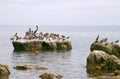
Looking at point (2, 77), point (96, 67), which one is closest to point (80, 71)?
point (96, 67)

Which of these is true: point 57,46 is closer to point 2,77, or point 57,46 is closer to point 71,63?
point 71,63

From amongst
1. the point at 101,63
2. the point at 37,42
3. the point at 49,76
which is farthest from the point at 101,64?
the point at 37,42

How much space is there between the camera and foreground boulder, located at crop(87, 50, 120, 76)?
56281 millimetres

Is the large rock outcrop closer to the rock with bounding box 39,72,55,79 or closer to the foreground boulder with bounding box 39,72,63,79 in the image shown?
the rock with bounding box 39,72,55,79

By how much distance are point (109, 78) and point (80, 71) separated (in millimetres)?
13696

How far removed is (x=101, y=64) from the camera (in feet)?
195

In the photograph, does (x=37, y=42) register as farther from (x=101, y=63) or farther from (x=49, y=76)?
(x=49, y=76)

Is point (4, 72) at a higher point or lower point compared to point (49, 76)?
higher

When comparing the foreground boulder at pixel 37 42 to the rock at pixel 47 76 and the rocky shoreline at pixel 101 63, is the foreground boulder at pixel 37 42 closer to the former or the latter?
the rocky shoreline at pixel 101 63

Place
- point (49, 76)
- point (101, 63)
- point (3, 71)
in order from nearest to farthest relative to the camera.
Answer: point (49, 76), point (3, 71), point (101, 63)

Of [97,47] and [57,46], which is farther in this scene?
[57,46]

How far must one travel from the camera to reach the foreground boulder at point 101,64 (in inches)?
2216

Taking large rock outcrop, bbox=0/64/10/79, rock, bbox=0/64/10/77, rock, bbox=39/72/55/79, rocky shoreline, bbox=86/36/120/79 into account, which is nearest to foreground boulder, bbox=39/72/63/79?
rock, bbox=39/72/55/79

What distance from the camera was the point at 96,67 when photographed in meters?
58.8
